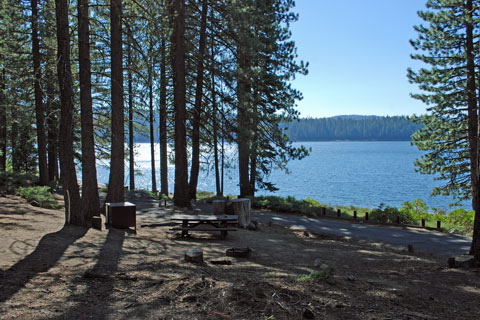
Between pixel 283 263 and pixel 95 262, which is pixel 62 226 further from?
pixel 283 263

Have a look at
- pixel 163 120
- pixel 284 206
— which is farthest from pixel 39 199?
pixel 284 206

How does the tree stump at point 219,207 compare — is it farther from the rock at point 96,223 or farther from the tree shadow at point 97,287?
the tree shadow at point 97,287

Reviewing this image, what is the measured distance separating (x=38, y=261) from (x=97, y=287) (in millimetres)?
1571

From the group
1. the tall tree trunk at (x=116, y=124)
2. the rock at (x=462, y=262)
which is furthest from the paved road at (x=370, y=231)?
the rock at (x=462, y=262)

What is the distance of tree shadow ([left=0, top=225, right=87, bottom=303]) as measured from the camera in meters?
4.51

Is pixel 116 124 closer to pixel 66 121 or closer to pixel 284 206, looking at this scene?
pixel 66 121

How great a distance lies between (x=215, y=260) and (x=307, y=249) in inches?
128

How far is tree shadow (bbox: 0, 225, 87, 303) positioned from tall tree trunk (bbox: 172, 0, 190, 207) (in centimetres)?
717

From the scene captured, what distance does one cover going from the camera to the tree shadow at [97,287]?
393cm

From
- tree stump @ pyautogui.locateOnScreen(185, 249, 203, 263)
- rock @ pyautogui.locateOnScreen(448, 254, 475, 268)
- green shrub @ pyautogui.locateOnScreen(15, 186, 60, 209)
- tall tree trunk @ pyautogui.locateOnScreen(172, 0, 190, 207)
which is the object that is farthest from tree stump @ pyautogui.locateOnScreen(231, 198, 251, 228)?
rock @ pyautogui.locateOnScreen(448, 254, 475, 268)

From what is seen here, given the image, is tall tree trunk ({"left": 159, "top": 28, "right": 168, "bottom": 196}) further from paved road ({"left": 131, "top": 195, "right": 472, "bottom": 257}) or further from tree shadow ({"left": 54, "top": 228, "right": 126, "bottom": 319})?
tree shadow ({"left": 54, "top": 228, "right": 126, "bottom": 319})

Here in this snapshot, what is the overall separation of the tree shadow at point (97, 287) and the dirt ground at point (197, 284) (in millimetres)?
11

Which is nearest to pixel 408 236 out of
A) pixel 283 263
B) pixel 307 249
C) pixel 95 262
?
pixel 307 249

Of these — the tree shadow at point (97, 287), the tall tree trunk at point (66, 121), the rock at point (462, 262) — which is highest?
the tall tree trunk at point (66, 121)
